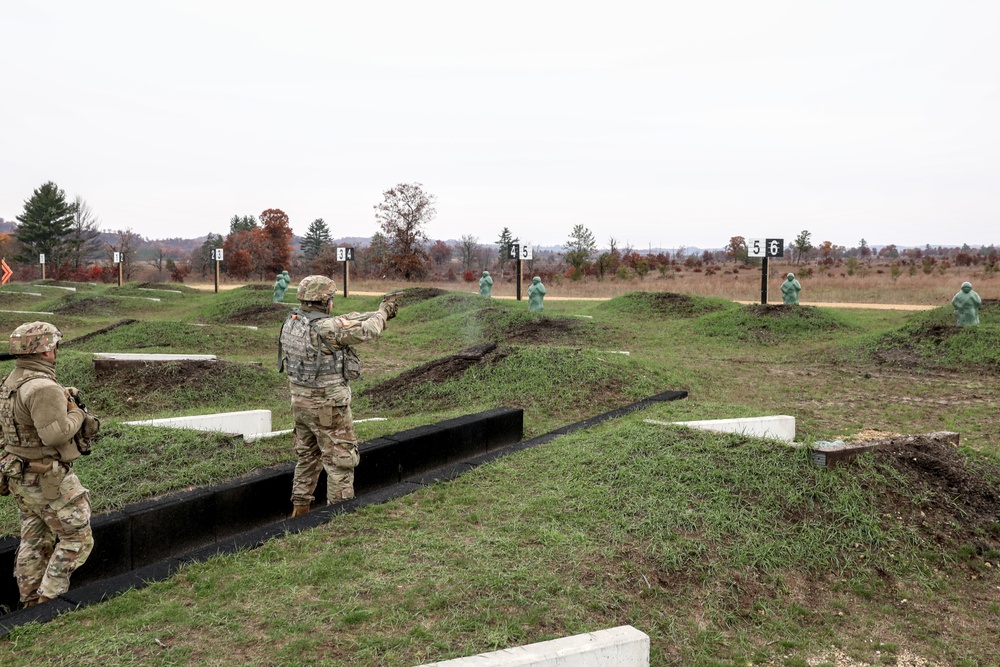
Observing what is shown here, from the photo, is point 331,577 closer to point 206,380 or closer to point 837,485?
point 837,485

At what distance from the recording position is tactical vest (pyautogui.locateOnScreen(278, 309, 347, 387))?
5.04 m

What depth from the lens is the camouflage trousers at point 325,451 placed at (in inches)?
199

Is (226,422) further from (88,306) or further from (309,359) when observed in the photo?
(88,306)

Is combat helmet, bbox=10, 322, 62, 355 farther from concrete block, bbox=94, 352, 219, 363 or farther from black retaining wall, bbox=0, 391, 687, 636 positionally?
concrete block, bbox=94, 352, 219, 363

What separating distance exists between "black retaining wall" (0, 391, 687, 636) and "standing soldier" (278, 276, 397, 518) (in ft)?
0.80

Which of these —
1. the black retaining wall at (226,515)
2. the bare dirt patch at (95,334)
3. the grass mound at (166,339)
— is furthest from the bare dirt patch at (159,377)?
the bare dirt patch at (95,334)

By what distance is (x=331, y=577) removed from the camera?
3764mm

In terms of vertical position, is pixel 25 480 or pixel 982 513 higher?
pixel 25 480

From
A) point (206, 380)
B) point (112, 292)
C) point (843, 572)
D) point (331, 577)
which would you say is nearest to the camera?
point (331, 577)

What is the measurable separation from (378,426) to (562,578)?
3.78 metres

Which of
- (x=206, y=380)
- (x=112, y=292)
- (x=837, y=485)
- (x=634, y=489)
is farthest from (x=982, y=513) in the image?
(x=112, y=292)

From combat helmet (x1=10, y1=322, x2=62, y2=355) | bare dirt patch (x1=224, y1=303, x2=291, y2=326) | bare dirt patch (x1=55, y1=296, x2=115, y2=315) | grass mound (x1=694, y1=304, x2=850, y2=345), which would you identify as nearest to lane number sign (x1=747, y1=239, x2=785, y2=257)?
grass mound (x1=694, y1=304, x2=850, y2=345)

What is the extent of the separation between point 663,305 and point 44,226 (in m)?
48.9

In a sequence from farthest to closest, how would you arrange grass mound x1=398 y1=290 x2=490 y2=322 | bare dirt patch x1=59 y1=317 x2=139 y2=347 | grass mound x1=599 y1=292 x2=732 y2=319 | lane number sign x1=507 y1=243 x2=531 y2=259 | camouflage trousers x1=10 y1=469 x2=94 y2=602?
lane number sign x1=507 y1=243 x2=531 y2=259
grass mound x1=398 y1=290 x2=490 y2=322
grass mound x1=599 y1=292 x2=732 y2=319
bare dirt patch x1=59 y1=317 x2=139 y2=347
camouflage trousers x1=10 y1=469 x2=94 y2=602
